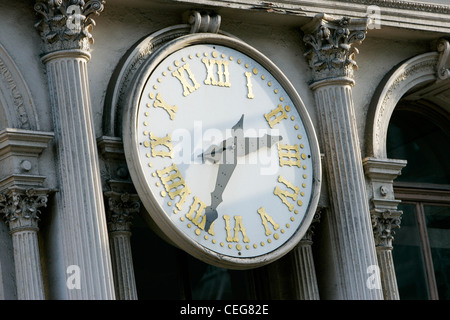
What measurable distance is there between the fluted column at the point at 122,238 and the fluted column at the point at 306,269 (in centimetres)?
197

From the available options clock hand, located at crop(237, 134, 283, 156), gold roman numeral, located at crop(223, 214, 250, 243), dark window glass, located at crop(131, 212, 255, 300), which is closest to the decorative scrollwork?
dark window glass, located at crop(131, 212, 255, 300)

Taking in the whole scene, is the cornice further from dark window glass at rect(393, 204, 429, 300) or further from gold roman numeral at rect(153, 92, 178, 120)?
dark window glass at rect(393, 204, 429, 300)

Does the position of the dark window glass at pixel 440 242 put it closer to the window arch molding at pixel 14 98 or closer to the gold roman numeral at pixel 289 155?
the gold roman numeral at pixel 289 155

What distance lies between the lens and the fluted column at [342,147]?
1550 cm

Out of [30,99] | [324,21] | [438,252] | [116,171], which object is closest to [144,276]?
[116,171]

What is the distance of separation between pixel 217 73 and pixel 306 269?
2234 millimetres

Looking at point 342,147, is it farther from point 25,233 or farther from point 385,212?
point 25,233

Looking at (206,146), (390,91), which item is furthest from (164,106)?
(390,91)

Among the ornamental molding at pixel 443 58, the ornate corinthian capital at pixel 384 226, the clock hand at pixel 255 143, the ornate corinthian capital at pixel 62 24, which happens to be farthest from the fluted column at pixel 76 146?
the ornamental molding at pixel 443 58

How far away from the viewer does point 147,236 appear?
15.4 meters

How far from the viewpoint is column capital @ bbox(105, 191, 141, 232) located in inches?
563

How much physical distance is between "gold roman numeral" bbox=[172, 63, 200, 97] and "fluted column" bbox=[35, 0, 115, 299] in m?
0.98

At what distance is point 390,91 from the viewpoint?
16.8 metres
